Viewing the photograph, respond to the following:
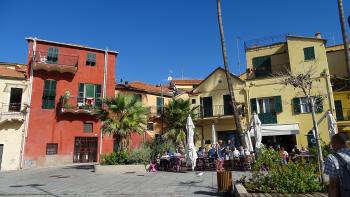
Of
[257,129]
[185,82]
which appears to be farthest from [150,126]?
[185,82]

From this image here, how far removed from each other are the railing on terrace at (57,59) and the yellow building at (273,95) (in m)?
11.7

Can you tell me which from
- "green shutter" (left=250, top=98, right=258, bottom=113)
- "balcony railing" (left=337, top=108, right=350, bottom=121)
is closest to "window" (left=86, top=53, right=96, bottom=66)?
"green shutter" (left=250, top=98, right=258, bottom=113)

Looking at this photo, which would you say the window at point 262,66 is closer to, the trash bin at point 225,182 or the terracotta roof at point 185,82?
the trash bin at point 225,182

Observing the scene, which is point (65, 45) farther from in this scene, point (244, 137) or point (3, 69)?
point (244, 137)

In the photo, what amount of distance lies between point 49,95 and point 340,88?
81.5 feet

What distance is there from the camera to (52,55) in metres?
27.3

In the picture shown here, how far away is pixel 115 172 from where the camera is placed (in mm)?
17859

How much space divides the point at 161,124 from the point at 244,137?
54.7 ft

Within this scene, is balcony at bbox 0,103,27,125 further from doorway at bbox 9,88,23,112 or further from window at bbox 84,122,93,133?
window at bbox 84,122,93,133

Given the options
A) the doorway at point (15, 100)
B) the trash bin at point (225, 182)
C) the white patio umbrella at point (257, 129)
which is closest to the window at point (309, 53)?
the white patio umbrella at point (257, 129)

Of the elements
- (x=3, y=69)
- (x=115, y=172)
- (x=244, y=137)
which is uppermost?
(x=3, y=69)

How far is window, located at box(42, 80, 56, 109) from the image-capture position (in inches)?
1037

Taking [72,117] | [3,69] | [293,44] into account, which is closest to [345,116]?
[293,44]

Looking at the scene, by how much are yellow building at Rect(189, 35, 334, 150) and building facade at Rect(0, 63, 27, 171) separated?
15.4 m
